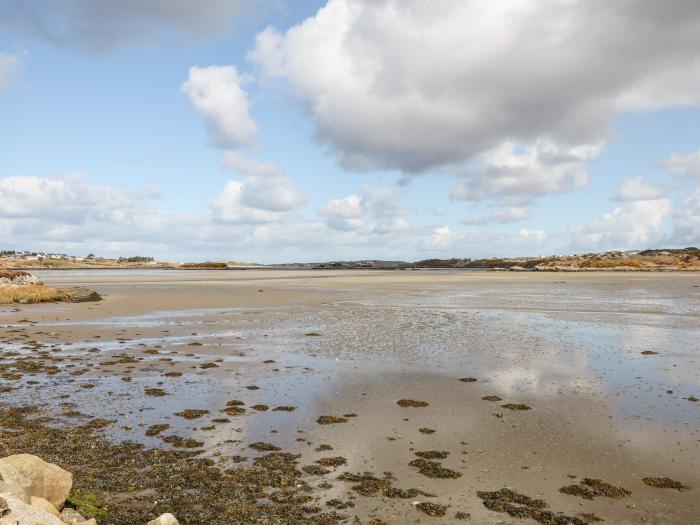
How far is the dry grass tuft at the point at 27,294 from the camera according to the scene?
1426 inches

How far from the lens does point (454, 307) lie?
3347 centimetres

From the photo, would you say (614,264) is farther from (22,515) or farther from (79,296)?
(22,515)

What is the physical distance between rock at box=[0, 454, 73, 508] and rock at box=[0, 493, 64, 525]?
0.38 m

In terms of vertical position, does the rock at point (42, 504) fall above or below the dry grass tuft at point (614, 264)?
below

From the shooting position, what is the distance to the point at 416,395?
12.4 metres

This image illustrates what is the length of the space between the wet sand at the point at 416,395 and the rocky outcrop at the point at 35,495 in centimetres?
273

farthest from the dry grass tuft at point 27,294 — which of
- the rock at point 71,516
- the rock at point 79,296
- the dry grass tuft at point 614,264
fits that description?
the dry grass tuft at point 614,264

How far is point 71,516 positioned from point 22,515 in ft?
4.04

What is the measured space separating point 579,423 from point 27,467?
970 cm

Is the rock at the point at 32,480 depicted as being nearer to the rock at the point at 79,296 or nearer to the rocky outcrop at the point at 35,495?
the rocky outcrop at the point at 35,495

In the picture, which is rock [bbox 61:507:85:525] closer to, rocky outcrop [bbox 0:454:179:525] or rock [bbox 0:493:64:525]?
rocky outcrop [bbox 0:454:179:525]

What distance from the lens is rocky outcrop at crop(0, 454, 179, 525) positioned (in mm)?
4859

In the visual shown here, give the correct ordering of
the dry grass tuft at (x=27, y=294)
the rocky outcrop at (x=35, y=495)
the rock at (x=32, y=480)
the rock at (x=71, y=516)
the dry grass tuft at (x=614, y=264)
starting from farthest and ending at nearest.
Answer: the dry grass tuft at (x=614, y=264), the dry grass tuft at (x=27, y=294), the rock at (x=71, y=516), the rock at (x=32, y=480), the rocky outcrop at (x=35, y=495)

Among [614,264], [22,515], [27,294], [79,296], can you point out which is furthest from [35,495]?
[614,264]
